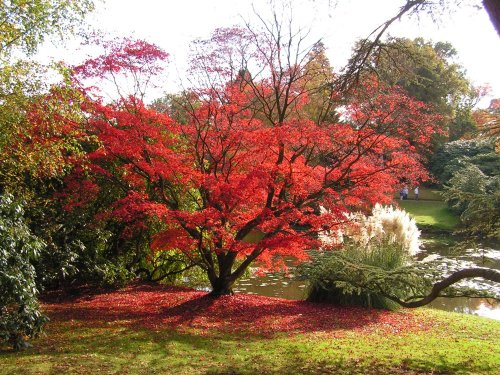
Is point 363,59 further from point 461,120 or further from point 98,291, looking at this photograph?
point 461,120

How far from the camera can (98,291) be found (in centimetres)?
984

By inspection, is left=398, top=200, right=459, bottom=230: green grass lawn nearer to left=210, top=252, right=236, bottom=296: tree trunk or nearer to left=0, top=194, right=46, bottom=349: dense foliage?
left=210, top=252, right=236, bottom=296: tree trunk

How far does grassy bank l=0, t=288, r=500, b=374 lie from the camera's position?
16.2 feet

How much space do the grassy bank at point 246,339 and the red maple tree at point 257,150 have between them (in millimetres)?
1088

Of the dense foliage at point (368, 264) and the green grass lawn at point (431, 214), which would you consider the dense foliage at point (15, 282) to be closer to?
the dense foliage at point (368, 264)

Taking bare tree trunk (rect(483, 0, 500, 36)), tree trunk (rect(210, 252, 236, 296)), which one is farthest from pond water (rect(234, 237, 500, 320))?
bare tree trunk (rect(483, 0, 500, 36))

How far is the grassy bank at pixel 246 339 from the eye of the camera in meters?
4.94

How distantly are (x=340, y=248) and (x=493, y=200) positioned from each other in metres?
4.64

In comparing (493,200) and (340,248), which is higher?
(493,200)

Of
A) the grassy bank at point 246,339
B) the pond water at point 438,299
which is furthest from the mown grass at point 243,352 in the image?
the pond water at point 438,299

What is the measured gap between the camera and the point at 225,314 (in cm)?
786

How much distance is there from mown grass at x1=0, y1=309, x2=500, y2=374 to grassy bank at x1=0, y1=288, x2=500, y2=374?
0.01 meters

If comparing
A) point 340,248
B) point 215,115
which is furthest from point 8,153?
point 340,248

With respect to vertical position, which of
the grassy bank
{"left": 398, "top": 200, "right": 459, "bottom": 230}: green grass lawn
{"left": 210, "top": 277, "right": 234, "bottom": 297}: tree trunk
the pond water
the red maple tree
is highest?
the red maple tree
